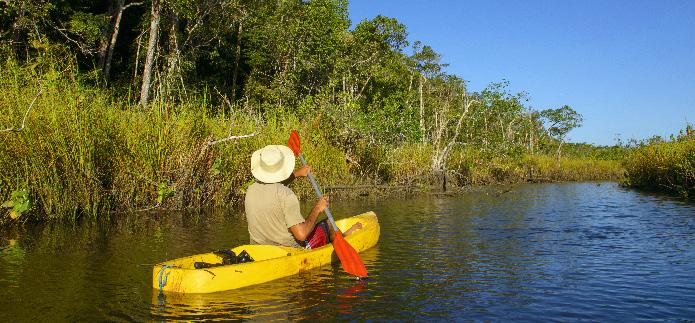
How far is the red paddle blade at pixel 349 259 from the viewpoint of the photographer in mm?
6016

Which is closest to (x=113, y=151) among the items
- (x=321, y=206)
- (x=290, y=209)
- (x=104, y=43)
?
(x=290, y=209)

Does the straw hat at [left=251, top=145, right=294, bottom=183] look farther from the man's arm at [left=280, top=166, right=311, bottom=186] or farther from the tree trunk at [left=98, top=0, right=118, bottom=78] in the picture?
the tree trunk at [left=98, top=0, right=118, bottom=78]

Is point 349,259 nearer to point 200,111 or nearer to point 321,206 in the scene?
point 321,206

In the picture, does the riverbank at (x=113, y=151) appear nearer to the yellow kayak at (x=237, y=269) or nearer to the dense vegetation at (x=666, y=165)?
the yellow kayak at (x=237, y=269)

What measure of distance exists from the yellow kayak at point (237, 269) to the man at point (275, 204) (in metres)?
0.19

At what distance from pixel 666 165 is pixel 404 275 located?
48.9 feet

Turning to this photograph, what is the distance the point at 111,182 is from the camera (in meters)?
9.55

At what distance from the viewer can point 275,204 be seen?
603cm

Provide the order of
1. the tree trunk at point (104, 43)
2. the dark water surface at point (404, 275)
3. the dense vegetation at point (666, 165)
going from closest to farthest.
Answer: the dark water surface at point (404, 275) → the dense vegetation at point (666, 165) → the tree trunk at point (104, 43)

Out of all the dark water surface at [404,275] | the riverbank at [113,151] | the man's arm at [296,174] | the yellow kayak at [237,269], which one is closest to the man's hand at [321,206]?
the man's arm at [296,174]

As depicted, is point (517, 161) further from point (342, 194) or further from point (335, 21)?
point (342, 194)

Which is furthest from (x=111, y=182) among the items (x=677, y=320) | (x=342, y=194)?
(x=677, y=320)

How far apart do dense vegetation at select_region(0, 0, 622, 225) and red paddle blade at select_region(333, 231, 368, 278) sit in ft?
11.7

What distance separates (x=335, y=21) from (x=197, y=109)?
53.5ft
